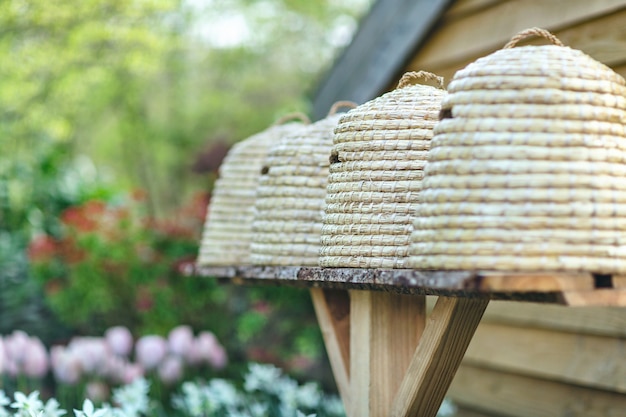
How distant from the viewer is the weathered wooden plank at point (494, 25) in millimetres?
2904

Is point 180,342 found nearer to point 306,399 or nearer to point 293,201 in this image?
point 306,399

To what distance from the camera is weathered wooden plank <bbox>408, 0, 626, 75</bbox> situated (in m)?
2.90

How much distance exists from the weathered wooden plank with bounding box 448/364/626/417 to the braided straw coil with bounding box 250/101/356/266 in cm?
120

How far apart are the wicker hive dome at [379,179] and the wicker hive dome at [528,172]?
0.25 meters

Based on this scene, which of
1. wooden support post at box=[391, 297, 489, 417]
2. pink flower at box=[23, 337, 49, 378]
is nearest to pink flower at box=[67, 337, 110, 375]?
pink flower at box=[23, 337, 49, 378]

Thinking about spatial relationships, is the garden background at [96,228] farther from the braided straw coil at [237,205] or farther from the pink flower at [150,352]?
the braided straw coil at [237,205]

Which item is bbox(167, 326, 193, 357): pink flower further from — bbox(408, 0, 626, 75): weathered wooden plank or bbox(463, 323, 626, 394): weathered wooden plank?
bbox(408, 0, 626, 75): weathered wooden plank

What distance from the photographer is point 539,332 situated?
3232 millimetres

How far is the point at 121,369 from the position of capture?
12.1 ft

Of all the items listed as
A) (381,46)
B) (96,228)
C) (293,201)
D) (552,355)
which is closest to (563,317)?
(552,355)

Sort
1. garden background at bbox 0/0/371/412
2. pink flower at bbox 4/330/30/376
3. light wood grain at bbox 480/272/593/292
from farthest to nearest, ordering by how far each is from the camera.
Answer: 1. garden background at bbox 0/0/371/412
2. pink flower at bbox 4/330/30/376
3. light wood grain at bbox 480/272/593/292

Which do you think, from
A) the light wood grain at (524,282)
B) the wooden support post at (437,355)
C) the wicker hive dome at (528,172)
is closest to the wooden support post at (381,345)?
the wooden support post at (437,355)

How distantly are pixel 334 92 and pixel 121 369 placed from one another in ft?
5.41

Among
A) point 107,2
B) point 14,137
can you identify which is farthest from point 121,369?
point 14,137
